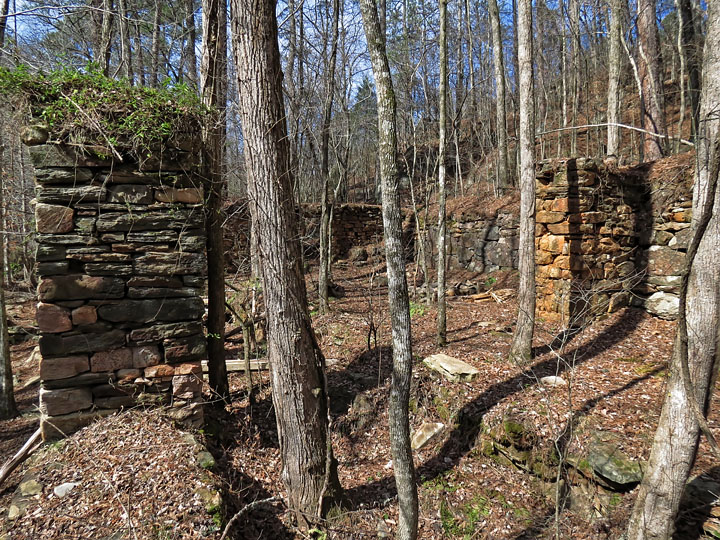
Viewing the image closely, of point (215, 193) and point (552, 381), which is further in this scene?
point (552, 381)

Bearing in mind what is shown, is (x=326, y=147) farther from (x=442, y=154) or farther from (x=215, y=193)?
(x=215, y=193)

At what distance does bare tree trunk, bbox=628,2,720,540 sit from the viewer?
93.2 inches

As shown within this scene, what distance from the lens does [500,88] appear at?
37.2ft

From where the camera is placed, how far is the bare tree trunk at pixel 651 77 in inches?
355

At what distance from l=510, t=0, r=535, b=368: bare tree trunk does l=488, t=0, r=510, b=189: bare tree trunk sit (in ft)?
21.8

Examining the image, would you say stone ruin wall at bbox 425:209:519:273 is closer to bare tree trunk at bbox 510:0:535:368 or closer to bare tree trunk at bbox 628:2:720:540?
bare tree trunk at bbox 510:0:535:368

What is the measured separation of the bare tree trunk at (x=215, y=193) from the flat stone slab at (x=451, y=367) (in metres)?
2.76

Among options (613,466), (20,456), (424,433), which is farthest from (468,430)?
(20,456)

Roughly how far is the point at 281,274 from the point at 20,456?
2701 mm

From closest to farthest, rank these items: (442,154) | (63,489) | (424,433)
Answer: (63,489)
(424,433)
(442,154)

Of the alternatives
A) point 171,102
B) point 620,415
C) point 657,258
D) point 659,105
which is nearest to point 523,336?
point 620,415

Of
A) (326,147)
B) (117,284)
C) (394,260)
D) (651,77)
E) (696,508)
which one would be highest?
(651,77)

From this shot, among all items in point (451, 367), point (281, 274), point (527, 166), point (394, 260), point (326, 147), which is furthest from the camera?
point (326, 147)

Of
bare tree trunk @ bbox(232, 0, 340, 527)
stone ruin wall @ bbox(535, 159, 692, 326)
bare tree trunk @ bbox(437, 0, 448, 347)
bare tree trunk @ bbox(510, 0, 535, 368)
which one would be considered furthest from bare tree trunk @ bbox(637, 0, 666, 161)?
bare tree trunk @ bbox(232, 0, 340, 527)
